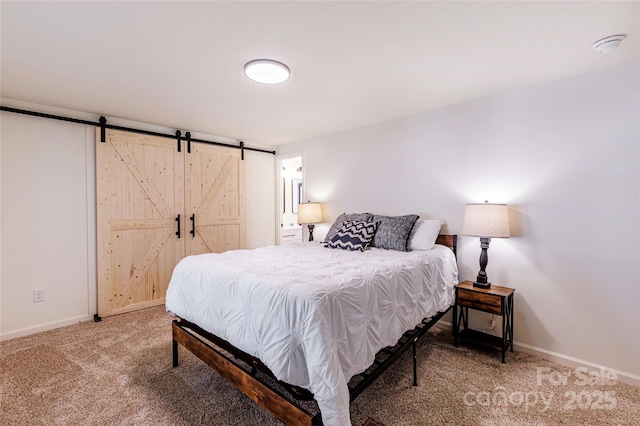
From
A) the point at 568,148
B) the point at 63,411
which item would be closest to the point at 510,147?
the point at 568,148

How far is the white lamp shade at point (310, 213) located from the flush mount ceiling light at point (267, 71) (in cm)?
213

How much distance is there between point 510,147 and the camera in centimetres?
272

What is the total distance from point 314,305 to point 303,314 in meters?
0.07

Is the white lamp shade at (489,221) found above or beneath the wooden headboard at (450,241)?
above

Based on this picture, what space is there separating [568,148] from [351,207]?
7.73 feet

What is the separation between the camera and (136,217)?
3713 mm

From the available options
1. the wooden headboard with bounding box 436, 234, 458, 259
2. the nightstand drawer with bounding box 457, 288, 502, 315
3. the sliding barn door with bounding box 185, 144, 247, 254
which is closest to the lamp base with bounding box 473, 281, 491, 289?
the nightstand drawer with bounding box 457, 288, 502, 315

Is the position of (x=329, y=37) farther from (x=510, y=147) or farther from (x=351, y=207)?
(x=351, y=207)

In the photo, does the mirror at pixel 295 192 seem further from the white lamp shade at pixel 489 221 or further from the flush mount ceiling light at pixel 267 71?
the white lamp shade at pixel 489 221

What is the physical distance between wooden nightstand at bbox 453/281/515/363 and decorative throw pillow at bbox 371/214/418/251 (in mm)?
654

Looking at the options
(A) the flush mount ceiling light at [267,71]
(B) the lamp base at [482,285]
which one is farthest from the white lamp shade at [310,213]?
(B) the lamp base at [482,285]

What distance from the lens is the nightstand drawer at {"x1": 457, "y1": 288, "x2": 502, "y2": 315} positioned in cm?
244

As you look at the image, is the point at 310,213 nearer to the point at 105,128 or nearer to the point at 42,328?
the point at 105,128

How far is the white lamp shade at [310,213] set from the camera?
14.0 ft
